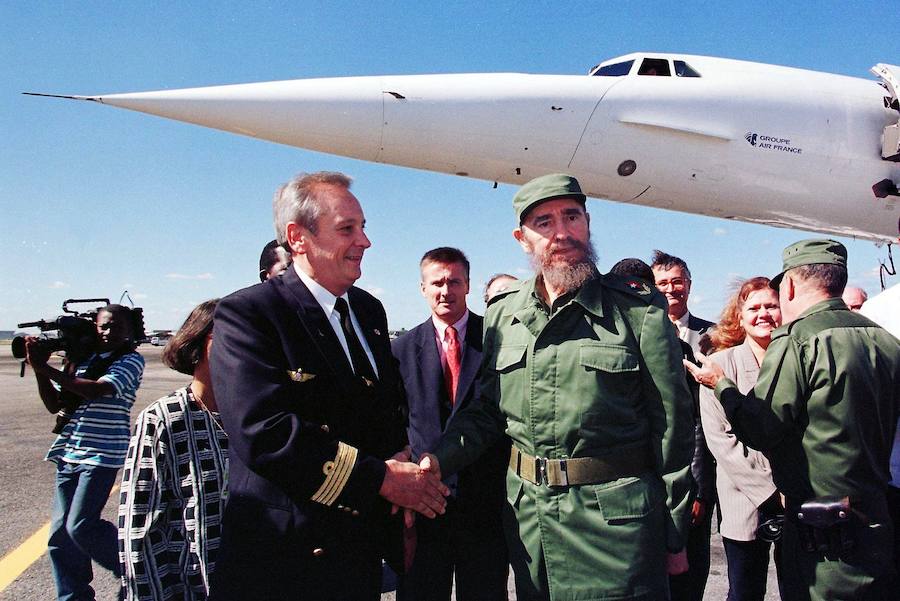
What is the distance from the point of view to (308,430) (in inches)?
69.8

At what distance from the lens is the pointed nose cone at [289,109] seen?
4.77 meters

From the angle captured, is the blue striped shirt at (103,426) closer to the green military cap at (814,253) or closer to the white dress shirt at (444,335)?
the white dress shirt at (444,335)

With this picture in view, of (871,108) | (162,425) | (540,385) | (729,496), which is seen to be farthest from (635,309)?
(871,108)

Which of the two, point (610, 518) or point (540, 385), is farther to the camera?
point (540, 385)

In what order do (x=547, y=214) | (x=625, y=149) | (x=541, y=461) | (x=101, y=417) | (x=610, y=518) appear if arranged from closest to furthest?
1. (x=610, y=518)
2. (x=541, y=461)
3. (x=547, y=214)
4. (x=101, y=417)
5. (x=625, y=149)

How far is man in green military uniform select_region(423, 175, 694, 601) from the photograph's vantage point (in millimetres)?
2029

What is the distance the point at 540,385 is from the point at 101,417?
3189 mm

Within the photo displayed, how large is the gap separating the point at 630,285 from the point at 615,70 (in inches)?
199

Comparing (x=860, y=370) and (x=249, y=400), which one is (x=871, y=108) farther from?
(x=249, y=400)

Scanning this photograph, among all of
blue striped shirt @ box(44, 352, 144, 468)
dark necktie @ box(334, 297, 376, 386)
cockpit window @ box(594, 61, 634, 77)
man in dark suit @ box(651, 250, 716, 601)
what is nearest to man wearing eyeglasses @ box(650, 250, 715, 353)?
man in dark suit @ box(651, 250, 716, 601)

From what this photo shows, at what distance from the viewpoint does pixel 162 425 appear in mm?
2402

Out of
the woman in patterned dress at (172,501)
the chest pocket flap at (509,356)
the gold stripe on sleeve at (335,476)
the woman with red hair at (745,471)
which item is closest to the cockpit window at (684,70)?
the woman with red hair at (745,471)

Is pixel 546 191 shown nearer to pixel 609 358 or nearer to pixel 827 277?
pixel 609 358

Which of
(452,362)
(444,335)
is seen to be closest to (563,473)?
(452,362)
